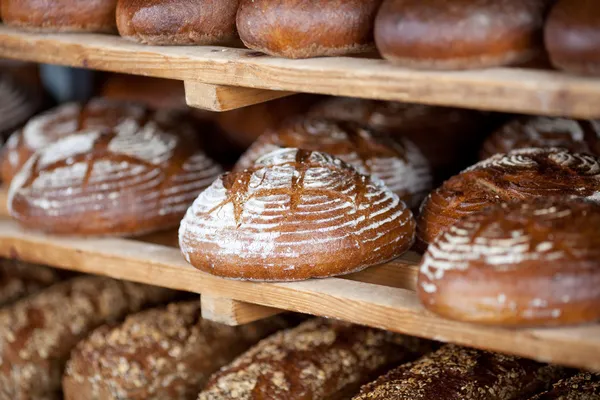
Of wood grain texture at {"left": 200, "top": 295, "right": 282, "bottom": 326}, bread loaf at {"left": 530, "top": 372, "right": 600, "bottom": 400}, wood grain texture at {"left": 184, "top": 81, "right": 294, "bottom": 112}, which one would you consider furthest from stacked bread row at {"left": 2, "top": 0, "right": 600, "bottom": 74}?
bread loaf at {"left": 530, "top": 372, "right": 600, "bottom": 400}

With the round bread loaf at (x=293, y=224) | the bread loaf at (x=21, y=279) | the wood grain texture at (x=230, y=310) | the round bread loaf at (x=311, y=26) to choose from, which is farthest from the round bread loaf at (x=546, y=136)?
the bread loaf at (x=21, y=279)

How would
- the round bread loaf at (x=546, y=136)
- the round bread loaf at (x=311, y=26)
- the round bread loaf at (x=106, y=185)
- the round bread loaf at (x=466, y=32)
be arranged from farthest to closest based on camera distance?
the round bread loaf at (x=546, y=136)
the round bread loaf at (x=106, y=185)
the round bread loaf at (x=311, y=26)
the round bread loaf at (x=466, y=32)

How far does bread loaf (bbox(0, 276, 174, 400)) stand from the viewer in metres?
2.39

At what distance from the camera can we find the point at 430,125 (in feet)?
8.95

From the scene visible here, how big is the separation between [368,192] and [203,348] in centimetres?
75

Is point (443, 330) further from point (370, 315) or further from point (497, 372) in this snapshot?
point (497, 372)

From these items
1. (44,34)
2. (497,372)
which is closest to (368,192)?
(497,372)

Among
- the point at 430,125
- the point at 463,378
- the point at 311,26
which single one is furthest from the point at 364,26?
the point at 430,125

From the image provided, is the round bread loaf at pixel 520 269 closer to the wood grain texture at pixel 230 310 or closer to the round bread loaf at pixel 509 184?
the round bread loaf at pixel 509 184

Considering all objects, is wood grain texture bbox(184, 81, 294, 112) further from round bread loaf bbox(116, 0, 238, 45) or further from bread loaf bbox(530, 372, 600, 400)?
bread loaf bbox(530, 372, 600, 400)

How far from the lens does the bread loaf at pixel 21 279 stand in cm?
276

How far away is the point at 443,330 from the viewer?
1.59 meters

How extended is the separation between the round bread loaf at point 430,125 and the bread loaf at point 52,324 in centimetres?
91

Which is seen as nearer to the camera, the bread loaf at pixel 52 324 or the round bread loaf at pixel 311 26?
the round bread loaf at pixel 311 26
